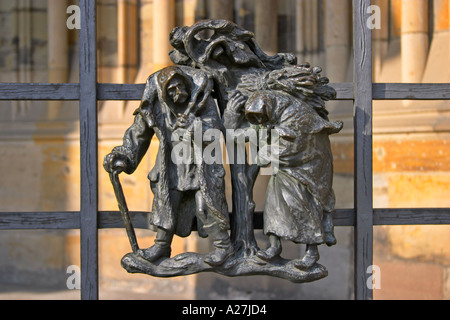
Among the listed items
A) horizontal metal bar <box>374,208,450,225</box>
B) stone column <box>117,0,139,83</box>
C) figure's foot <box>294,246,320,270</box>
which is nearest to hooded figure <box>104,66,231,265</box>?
figure's foot <box>294,246,320,270</box>

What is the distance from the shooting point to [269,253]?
2.54m

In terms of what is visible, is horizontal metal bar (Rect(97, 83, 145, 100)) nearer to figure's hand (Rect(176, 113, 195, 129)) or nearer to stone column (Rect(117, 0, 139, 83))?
figure's hand (Rect(176, 113, 195, 129))

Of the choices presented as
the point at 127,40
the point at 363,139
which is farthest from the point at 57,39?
the point at 363,139

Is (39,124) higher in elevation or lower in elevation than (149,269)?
higher

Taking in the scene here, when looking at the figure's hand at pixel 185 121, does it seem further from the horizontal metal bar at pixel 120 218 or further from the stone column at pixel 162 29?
the stone column at pixel 162 29

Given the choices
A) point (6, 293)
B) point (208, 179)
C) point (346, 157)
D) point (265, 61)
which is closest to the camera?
point (208, 179)

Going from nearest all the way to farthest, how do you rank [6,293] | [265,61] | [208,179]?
[208,179]
[265,61]
[6,293]

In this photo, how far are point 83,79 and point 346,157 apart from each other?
7.34 feet

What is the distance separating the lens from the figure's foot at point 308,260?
253cm

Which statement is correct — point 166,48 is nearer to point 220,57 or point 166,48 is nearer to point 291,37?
point 291,37

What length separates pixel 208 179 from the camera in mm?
2512

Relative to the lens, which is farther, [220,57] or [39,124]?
[39,124]

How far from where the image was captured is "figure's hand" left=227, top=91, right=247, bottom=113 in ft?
8.45
